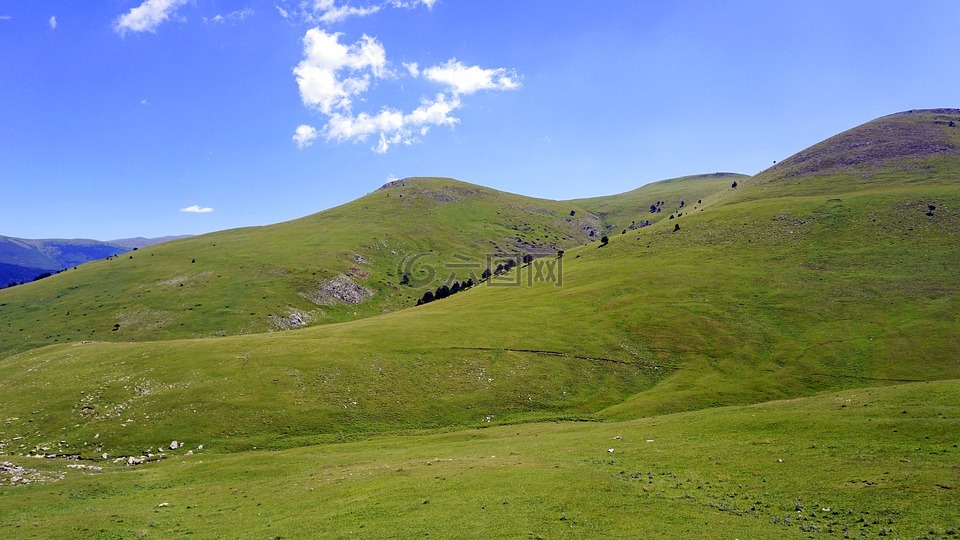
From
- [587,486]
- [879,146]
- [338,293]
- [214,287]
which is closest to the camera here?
[587,486]

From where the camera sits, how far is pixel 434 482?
29.2 metres

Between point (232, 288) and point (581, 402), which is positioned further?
point (232, 288)

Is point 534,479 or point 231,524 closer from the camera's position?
point 231,524

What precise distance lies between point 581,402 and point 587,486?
90.2 ft

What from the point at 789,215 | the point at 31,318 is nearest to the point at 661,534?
the point at 789,215

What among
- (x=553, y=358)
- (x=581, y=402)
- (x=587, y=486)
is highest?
(x=587, y=486)

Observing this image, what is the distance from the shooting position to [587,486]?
26453 mm

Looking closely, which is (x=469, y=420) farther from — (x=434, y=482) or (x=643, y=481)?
(x=643, y=481)

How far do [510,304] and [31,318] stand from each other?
11890cm

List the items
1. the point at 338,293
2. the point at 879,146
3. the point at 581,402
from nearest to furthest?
the point at 581,402 < the point at 338,293 < the point at 879,146

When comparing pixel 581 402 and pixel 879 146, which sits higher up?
pixel 879 146

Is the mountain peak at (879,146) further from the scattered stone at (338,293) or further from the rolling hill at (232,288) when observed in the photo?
the scattered stone at (338,293)

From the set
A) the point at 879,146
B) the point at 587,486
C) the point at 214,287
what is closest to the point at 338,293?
the point at 214,287

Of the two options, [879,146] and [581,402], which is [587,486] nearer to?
[581,402]
